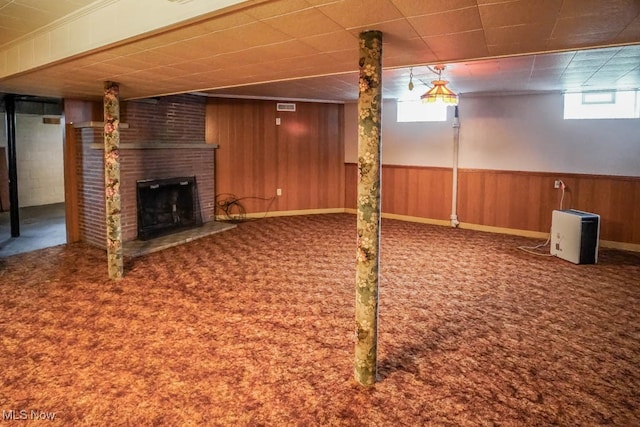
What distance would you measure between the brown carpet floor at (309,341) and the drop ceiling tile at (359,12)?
2.09 m

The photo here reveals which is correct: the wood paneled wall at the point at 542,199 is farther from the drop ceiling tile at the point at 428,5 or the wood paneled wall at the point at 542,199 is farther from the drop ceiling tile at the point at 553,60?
the drop ceiling tile at the point at 428,5

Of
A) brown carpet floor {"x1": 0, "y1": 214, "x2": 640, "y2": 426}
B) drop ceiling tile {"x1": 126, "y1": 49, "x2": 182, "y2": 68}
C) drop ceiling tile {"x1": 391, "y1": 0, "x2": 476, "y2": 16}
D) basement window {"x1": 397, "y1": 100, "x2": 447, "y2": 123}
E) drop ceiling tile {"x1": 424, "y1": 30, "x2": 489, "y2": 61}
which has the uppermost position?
basement window {"x1": 397, "y1": 100, "x2": 447, "y2": 123}

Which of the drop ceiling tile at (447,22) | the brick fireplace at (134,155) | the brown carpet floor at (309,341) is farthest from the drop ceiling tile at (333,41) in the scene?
the brick fireplace at (134,155)

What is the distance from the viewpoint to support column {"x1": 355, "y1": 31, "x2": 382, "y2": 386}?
8.10ft

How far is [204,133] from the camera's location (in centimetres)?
746

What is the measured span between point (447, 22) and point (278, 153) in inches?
245

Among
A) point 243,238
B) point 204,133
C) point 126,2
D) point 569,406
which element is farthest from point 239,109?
point 569,406

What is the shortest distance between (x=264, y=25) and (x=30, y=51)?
2.44 metres

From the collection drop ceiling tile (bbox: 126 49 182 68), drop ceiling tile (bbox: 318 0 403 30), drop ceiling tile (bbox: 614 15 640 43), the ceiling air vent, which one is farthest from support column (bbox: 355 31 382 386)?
the ceiling air vent

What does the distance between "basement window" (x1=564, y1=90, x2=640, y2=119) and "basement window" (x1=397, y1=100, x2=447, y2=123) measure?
1.93m

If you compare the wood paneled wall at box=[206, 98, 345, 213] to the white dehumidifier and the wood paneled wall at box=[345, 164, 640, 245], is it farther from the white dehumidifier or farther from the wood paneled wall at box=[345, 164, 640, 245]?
the white dehumidifier

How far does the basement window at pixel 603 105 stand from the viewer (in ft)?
19.5

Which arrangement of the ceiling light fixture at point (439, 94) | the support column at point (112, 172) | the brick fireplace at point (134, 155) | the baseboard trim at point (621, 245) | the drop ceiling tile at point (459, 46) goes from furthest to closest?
the baseboard trim at point (621, 245), the brick fireplace at point (134, 155), the ceiling light fixture at point (439, 94), the support column at point (112, 172), the drop ceiling tile at point (459, 46)

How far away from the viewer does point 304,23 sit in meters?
2.36
